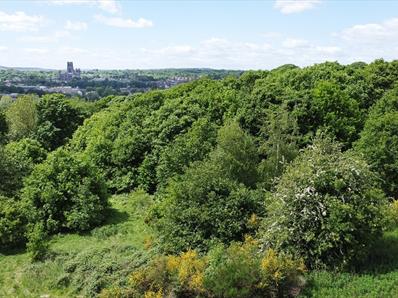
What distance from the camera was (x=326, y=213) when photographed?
1884cm

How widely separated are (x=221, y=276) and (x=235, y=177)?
9.58 metres

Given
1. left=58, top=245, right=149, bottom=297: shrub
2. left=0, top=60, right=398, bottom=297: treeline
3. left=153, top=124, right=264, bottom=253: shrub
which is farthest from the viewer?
left=153, top=124, right=264, bottom=253: shrub

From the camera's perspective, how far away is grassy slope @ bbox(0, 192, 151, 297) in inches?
819

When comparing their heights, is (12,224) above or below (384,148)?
below

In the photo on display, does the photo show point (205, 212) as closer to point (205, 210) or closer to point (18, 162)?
point (205, 210)

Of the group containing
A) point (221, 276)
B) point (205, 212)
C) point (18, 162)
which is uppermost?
point (205, 212)

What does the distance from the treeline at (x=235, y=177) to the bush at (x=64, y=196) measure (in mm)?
76

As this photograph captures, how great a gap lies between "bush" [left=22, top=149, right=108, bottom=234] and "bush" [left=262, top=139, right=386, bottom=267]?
11.7m

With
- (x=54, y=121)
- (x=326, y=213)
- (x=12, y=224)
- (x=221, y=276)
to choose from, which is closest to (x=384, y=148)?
(x=326, y=213)

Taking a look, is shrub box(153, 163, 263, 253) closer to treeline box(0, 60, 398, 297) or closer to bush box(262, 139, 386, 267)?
treeline box(0, 60, 398, 297)

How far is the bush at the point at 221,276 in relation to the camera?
1730cm

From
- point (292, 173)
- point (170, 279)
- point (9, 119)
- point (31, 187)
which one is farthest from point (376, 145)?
point (9, 119)

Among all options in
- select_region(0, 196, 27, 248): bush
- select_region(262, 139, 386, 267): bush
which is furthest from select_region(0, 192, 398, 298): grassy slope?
select_region(262, 139, 386, 267): bush

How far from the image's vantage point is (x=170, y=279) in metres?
18.2
